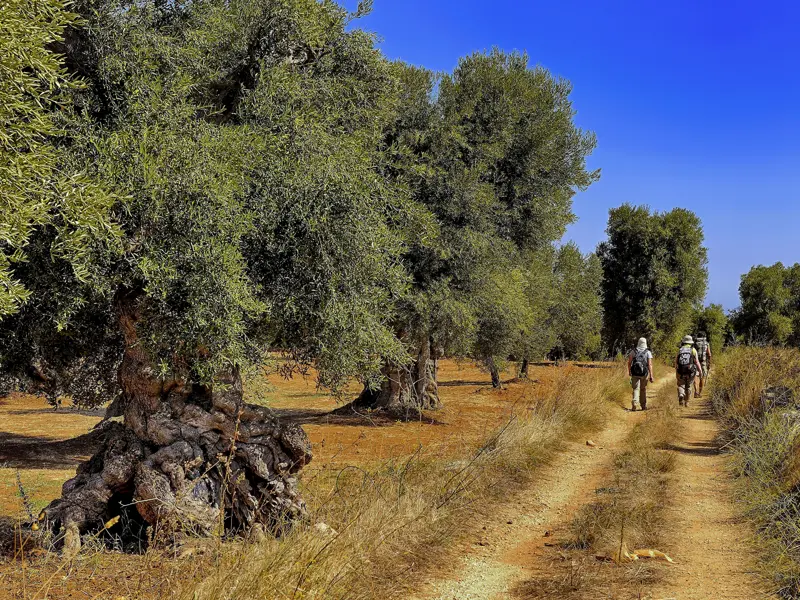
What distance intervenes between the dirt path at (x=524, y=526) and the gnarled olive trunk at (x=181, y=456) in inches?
91.1

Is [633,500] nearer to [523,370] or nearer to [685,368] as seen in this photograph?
[685,368]

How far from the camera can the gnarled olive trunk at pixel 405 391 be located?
2205cm

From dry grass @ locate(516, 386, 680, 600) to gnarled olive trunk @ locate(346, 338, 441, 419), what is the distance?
913 cm

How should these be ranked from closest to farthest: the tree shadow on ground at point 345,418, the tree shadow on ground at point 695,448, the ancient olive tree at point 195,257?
1. the ancient olive tree at point 195,257
2. the tree shadow on ground at point 695,448
3. the tree shadow on ground at point 345,418

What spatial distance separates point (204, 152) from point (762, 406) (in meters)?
12.7

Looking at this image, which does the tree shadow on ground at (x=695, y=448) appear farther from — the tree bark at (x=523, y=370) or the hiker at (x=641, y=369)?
the tree bark at (x=523, y=370)

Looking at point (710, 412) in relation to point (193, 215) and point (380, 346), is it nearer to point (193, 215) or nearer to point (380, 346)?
point (380, 346)

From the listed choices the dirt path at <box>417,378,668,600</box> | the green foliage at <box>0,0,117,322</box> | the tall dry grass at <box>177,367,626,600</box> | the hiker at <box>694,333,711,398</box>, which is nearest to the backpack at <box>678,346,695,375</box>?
the hiker at <box>694,333,711,398</box>

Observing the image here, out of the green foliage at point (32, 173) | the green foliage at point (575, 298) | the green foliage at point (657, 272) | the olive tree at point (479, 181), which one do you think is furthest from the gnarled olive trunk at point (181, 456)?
the green foliage at point (657, 272)

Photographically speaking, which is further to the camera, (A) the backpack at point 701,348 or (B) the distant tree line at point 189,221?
(A) the backpack at point 701,348

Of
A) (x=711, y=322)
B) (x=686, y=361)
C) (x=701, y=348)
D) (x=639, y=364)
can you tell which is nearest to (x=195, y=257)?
(x=639, y=364)

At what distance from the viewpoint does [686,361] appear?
2161 cm

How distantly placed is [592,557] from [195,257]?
17.4ft

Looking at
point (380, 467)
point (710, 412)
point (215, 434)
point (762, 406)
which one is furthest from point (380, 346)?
point (710, 412)
